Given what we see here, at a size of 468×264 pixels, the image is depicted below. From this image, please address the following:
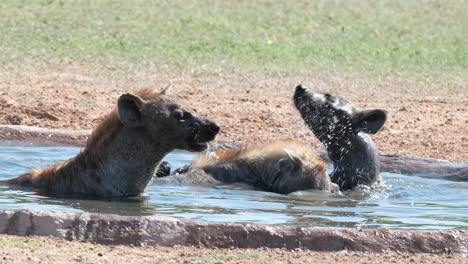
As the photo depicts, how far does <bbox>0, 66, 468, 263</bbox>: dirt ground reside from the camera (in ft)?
32.6

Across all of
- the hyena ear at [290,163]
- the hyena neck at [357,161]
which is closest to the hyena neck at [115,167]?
the hyena ear at [290,163]

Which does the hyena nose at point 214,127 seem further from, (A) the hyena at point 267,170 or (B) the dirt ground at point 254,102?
(B) the dirt ground at point 254,102

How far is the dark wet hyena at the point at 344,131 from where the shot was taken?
6855 mm

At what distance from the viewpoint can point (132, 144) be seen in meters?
5.80

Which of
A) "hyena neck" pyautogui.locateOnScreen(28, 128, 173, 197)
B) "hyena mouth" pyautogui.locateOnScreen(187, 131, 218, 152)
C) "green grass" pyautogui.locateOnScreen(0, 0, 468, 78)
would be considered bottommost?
"green grass" pyautogui.locateOnScreen(0, 0, 468, 78)

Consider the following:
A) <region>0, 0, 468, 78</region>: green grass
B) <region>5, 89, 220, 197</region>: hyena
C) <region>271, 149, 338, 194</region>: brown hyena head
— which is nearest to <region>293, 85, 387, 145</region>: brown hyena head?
<region>271, 149, 338, 194</region>: brown hyena head

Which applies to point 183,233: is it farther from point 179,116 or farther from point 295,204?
point 295,204

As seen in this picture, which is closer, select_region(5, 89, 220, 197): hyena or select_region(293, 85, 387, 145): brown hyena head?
select_region(5, 89, 220, 197): hyena

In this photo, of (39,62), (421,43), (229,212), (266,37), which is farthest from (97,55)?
(229,212)

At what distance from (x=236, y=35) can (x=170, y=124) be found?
12.1 metres

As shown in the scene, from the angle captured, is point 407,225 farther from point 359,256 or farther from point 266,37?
point 266,37

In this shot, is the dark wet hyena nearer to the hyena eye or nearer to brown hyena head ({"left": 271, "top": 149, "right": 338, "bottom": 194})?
brown hyena head ({"left": 271, "top": 149, "right": 338, "bottom": 194})

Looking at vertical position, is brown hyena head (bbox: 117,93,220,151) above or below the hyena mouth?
above

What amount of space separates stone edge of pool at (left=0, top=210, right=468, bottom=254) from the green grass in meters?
9.54
